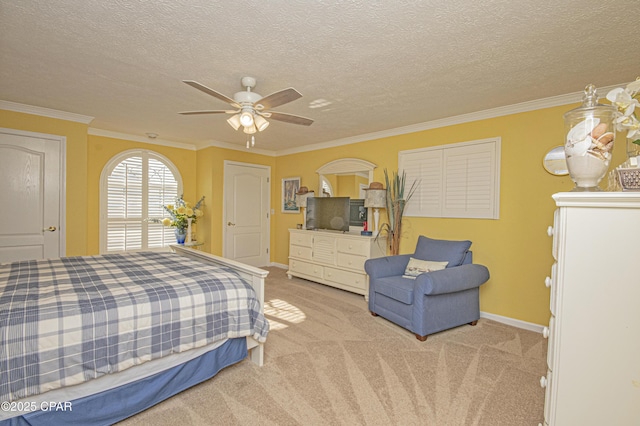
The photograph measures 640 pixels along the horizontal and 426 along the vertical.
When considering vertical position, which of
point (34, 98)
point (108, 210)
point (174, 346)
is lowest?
point (174, 346)

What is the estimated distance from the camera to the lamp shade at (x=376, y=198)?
4230 mm

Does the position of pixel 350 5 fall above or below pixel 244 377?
above

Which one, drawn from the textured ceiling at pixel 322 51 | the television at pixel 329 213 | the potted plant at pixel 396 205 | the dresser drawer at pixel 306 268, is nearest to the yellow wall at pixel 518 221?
the textured ceiling at pixel 322 51

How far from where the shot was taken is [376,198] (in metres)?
4.23

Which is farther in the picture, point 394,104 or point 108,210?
point 108,210

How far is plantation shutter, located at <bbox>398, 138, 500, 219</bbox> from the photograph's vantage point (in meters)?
3.50

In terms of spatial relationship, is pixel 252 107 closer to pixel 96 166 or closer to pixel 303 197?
pixel 303 197

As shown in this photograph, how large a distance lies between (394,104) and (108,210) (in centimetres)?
460

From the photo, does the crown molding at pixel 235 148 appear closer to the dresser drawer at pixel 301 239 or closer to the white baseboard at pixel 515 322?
the dresser drawer at pixel 301 239

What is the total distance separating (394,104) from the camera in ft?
10.9

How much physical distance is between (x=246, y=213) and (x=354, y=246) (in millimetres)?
2534

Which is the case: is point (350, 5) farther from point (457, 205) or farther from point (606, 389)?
point (457, 205)

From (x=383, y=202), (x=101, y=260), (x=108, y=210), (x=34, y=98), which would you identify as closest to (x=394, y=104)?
(x=383, y=202)

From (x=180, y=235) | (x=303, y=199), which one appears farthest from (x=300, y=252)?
(x=180, y=235)
